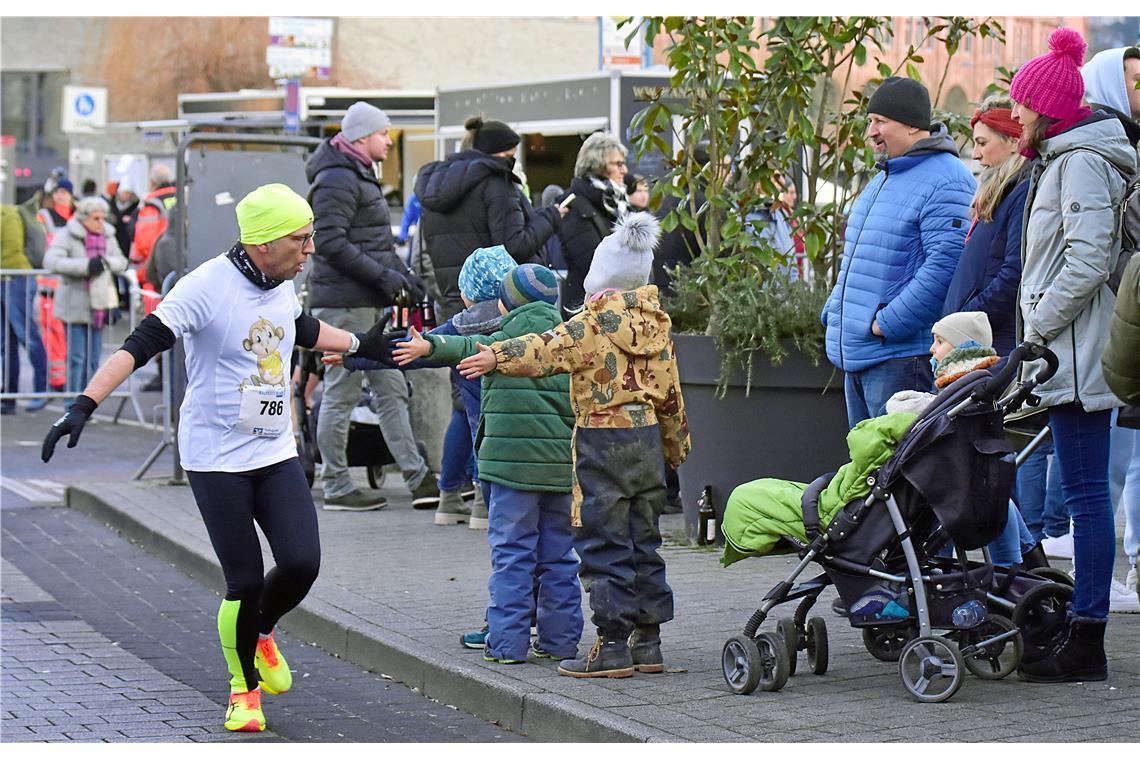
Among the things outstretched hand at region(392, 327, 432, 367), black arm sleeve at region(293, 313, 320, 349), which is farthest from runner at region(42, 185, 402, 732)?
outstretched hand at region(392, 327, 432, 367)

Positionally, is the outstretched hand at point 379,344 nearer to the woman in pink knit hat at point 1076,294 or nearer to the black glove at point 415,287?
the woman in pink knit hat at point 1076,294

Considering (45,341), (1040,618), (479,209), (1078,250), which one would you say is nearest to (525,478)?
(1040,618)

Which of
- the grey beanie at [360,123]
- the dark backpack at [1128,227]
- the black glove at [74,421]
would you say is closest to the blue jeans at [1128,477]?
the dark backpack at [1128,227]

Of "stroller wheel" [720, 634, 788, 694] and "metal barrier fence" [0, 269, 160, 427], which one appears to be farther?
"metal barrier fence" [0, 269, 160, 427]

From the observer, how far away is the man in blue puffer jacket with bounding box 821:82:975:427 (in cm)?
709

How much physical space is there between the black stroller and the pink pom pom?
1.02 meters

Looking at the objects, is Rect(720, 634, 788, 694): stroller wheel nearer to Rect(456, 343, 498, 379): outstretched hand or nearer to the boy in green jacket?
the boy in green jacket

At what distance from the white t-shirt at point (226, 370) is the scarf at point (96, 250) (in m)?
10.4

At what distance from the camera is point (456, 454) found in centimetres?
970

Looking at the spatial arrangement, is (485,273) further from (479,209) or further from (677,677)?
(479,209)

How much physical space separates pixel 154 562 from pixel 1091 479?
556 cm

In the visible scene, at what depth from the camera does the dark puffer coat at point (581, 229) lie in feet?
34.1
